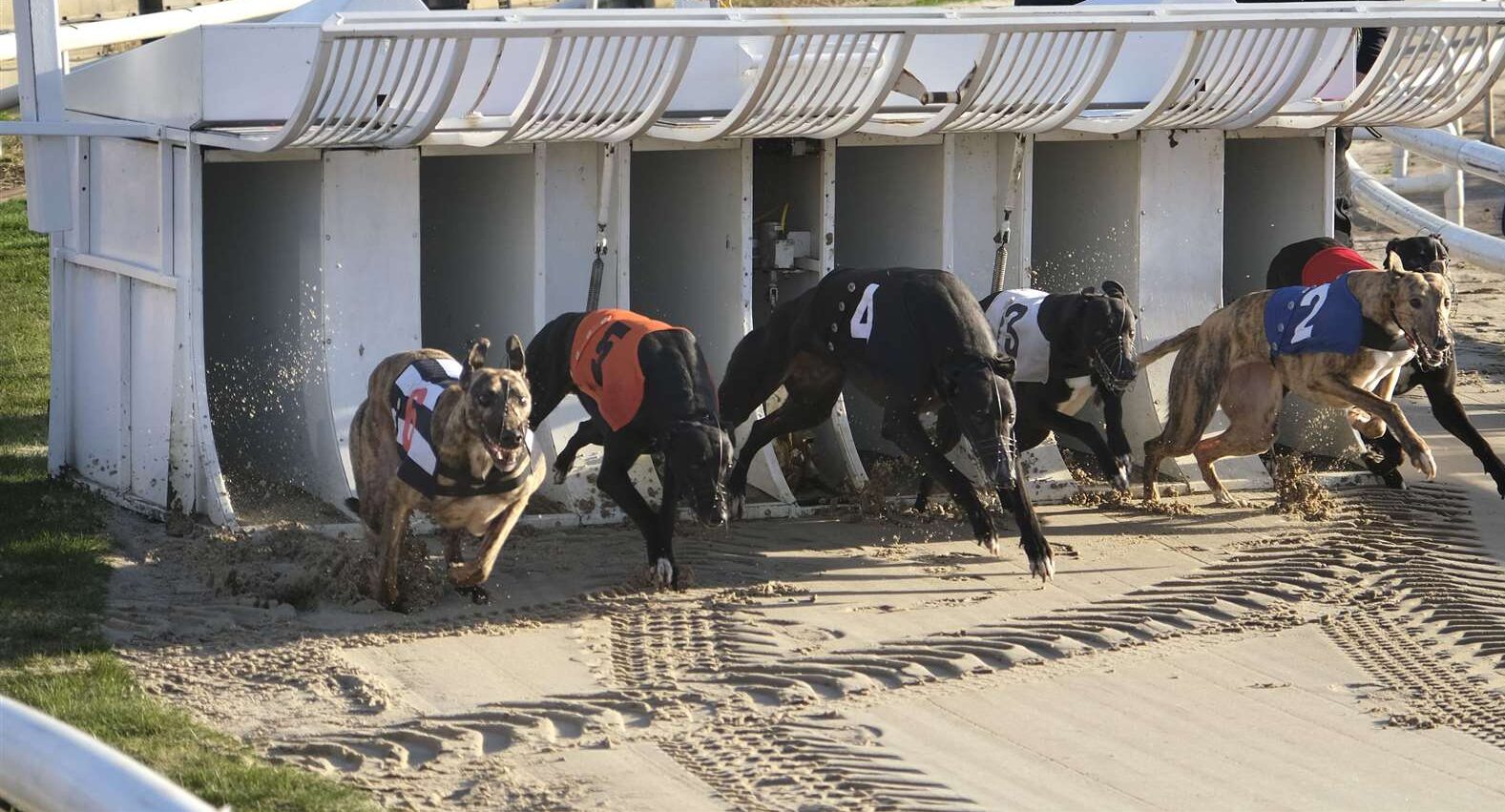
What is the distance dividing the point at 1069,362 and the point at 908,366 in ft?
2.68

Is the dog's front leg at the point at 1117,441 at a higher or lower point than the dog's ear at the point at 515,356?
lower

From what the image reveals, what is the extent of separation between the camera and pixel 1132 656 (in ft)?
18.6

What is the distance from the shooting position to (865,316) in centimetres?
665

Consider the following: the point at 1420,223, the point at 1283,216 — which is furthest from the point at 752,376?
the point at 1420,223

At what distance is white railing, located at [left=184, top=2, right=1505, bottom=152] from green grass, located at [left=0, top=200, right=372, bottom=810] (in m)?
1.51

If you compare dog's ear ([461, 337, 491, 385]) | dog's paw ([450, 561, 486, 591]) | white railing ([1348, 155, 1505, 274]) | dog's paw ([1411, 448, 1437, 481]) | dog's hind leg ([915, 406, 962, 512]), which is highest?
white railing ([1348, 155, 1505, 274])

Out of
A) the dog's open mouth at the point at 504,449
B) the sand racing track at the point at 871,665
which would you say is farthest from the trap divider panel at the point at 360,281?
the dog's open mouth at the point at 504,449

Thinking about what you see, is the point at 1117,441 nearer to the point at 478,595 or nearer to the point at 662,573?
the point at 662,573

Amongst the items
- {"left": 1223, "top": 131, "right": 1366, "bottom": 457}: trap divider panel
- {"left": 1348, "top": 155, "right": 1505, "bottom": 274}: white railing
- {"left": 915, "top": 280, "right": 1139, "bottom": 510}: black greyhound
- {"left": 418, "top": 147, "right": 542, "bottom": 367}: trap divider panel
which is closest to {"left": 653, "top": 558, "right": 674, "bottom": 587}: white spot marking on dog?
{"left": 915, "top": 280, "right": 1139, "bottom": 510}: black greyhound

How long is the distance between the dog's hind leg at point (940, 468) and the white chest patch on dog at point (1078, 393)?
79 cm

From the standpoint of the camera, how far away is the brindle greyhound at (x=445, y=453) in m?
5.39

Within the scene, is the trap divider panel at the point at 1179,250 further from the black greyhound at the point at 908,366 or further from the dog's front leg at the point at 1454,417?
the black greyhound at the point at 908,366

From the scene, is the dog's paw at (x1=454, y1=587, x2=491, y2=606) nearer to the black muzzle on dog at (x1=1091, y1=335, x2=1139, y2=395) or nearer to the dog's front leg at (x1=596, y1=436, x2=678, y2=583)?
the dog's front leg at (x1=596, y1=436, x2=678, y2=583)

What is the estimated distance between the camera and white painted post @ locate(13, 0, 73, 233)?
7.07 metres
